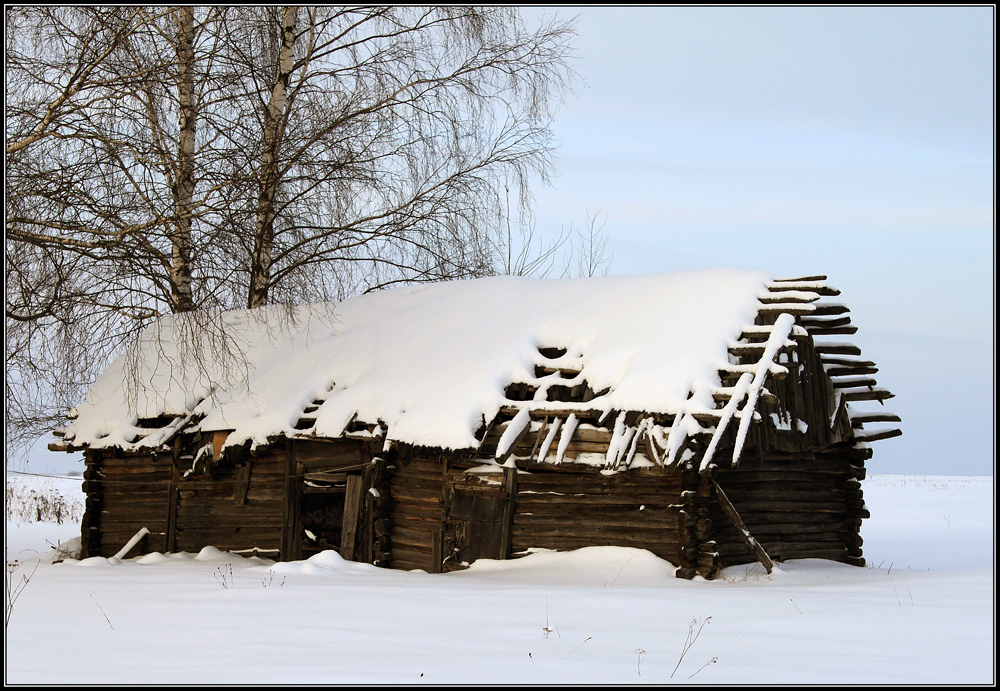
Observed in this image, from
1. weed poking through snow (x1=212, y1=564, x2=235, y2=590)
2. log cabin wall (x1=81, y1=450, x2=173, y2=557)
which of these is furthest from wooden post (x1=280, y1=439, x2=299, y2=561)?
log cabin wall (x1=81, y1=450, x2=173, y2=557)

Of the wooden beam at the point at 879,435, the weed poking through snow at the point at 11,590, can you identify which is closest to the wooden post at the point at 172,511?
the weed poking through snow at the point at 11,590

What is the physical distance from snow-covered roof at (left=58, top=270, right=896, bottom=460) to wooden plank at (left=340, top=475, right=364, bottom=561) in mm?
885

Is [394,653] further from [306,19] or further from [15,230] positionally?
[306,19]

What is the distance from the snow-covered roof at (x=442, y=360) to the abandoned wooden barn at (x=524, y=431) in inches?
1.5

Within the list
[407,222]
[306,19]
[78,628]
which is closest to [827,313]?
[407,222]

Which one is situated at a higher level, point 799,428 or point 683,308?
point 683,308

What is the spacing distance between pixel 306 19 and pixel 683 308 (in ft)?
31.4

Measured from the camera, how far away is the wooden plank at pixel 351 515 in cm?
1294

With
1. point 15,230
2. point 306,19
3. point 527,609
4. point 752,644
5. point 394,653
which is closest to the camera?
point 394,653

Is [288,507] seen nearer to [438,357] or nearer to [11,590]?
[438,357]

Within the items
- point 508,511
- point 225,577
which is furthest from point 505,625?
point 508,511

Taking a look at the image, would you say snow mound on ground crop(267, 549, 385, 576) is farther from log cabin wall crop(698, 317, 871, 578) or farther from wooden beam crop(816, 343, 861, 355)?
wooden beam crop(816, 343, 861, 355)

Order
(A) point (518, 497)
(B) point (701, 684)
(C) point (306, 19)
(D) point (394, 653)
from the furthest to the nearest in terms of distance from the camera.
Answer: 1. (C) point (306, 19)
2. (A) point (518, 497)
3. (D) point (394, 653)
4. (B) point (701, 684)

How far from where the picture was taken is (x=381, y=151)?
15828mm
